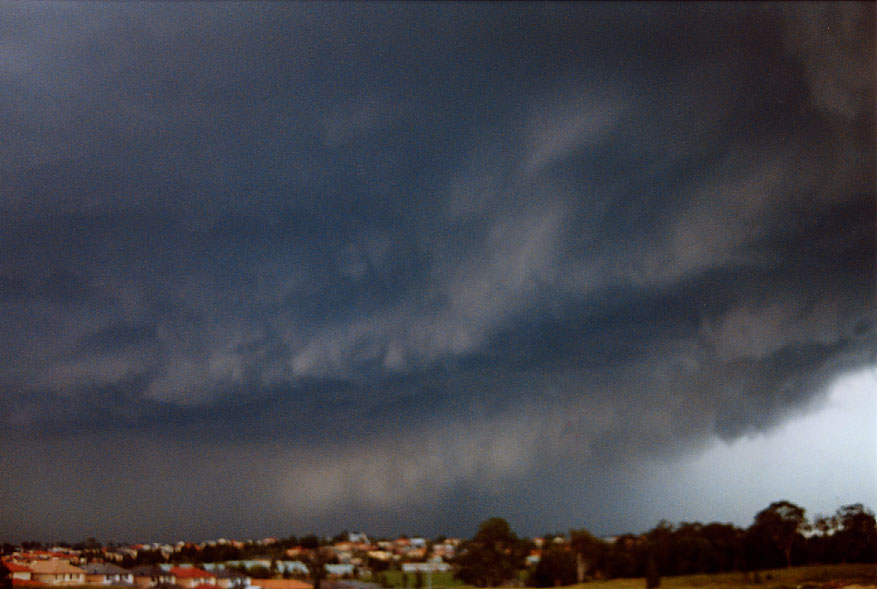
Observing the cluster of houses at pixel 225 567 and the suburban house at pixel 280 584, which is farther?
the suburban house at pixel 280 584

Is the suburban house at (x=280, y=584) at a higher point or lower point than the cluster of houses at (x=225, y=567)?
lower

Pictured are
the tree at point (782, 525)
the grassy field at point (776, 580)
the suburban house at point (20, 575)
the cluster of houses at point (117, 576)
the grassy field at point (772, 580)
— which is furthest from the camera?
the tree at point (782, 525)

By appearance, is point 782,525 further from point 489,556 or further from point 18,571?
point 18,571

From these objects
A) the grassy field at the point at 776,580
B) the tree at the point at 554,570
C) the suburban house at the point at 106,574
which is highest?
the suburban house at the point at 106,574

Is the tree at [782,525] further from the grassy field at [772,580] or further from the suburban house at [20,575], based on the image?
the suburban house at [20,575]

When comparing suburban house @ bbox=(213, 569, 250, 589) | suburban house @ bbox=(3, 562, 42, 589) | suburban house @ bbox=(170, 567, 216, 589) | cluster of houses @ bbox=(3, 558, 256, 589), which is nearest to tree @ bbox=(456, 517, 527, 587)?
cluster of houses @ bbox=(3, 558, 256, 589)

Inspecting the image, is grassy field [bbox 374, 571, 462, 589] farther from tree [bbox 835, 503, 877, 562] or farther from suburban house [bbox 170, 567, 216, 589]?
tree [bbox 835, 503, 877, 562]

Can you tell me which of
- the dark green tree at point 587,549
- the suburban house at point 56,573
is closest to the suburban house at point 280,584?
the suburban house at point 56,573

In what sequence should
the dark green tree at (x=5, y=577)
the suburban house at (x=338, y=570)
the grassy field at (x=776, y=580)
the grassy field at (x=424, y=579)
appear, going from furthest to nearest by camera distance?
the grassy field at (x=776, y=580)
the grassy field at (x=424, y=579)
the suburban house at (x=338, y=570)
the dark green tree at (x=5, y=577)
